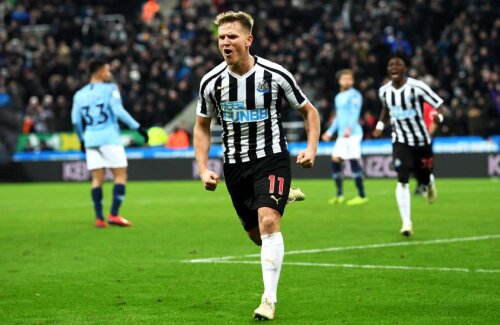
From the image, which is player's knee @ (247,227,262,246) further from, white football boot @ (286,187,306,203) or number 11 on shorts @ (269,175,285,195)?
number 11 on shorts @ (269,175,285,195)

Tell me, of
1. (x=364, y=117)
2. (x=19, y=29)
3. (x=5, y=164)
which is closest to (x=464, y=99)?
(x=364, y=117)

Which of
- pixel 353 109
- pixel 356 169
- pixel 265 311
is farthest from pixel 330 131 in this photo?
pixel 265 311

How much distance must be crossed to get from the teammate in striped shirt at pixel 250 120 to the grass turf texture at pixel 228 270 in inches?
34.1

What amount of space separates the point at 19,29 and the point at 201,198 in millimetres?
22273

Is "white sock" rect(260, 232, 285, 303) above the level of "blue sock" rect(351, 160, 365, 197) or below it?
above

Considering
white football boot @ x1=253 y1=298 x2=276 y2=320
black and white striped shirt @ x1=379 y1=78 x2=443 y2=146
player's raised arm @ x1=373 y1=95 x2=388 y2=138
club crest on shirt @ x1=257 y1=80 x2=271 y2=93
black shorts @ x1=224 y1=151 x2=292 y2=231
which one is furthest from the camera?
player's raised arm @ x1=373 y1=95 x2=388 y2=138

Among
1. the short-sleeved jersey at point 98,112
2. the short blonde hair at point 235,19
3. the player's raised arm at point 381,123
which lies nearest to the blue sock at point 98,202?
the short-sleeved jersey at point 98,112

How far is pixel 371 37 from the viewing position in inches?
1294

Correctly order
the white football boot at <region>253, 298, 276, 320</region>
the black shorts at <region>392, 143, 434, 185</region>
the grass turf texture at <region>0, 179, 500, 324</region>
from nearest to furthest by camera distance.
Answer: the white football boot at <region>253, 298, 276, 320</region> < the grass turf texture at <region>0, 179, 500, 324</region> < the black shorts at <region>392, 143, 434, 185</region>

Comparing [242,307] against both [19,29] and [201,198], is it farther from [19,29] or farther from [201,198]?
[19,29]

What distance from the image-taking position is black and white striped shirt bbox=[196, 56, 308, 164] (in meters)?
7.73

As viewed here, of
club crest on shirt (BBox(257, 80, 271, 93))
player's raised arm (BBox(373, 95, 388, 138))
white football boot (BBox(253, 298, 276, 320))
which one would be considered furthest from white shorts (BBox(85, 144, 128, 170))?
white football boot (BBox(253, 298, 276, 320))

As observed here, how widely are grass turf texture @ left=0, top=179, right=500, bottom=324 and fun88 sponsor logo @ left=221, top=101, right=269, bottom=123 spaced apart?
145 cm

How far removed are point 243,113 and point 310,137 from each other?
554mm
